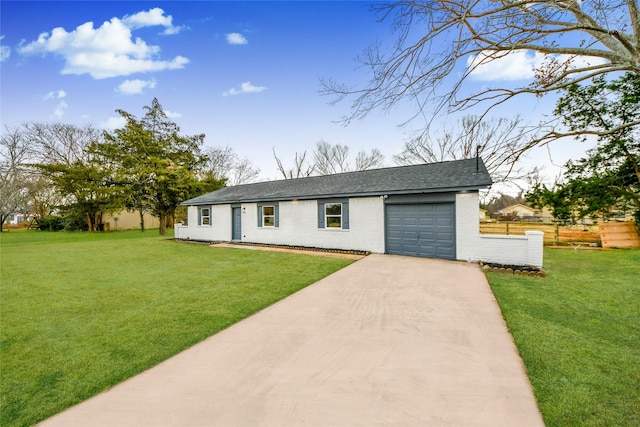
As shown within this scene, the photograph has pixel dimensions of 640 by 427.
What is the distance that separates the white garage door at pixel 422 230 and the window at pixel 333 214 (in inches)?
90.8

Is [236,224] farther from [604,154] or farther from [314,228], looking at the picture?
[604,154]

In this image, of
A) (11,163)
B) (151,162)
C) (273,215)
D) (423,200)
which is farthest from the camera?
(11,163)

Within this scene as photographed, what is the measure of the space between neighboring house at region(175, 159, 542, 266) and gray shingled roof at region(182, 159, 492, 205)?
0.09 feet

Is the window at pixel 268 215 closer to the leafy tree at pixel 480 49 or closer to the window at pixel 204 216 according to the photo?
the window at pixel 204 216

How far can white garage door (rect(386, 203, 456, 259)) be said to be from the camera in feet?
29.5

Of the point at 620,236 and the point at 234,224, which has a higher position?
the point at 234,224

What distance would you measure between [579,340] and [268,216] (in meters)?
12.7

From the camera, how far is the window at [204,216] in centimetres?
1721

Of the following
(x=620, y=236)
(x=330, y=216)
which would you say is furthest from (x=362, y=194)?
(x=620, y=236)

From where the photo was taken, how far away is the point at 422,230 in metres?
9.56

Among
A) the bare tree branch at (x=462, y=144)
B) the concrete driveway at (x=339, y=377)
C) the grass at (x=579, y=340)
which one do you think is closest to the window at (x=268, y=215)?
the bare tree branch at (x=462, y=144)

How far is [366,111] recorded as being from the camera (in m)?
4.35

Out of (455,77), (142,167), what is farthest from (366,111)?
(142,167)

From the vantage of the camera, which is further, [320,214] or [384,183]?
[320,214]
